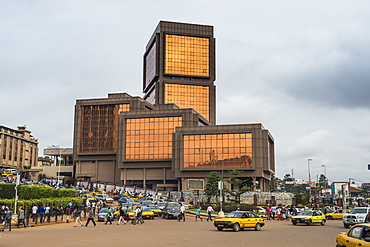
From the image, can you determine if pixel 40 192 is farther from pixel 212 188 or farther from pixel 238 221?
pixel 238 221

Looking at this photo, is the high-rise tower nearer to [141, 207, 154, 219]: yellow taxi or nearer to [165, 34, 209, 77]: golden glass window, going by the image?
[165, 34, 209, 77]: golden glass window

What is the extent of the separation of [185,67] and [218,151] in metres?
53.5

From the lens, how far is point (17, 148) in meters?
142

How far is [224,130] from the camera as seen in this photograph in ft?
348

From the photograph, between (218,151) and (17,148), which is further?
(17,148)

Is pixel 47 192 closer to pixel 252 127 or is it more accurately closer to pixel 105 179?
pixel 252 127

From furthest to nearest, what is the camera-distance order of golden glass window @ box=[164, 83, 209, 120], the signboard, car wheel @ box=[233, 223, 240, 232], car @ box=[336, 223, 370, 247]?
golden glass window @ box=[164, 83, 209, 120], the signboard, car wheel @ box=[233, 223, 240, 232], car @ box=[336, 223, 370, 247]

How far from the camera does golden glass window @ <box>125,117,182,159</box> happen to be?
4555 inches

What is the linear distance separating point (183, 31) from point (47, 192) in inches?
4073

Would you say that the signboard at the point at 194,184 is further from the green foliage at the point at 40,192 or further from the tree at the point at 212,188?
the green foliage at the point at 40,192

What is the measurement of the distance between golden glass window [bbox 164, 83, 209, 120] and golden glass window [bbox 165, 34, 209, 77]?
5.05 meters

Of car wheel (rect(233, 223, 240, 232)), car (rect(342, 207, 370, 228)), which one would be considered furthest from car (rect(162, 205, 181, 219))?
car (rect(342, 207, 370, 228))

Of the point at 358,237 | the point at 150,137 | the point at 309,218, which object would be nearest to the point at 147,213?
the point at 309,218

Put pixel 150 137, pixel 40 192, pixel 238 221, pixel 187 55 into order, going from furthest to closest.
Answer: pixel 187 55 < pixel 150 137 < pixel 40 192 < pixel 238 221
